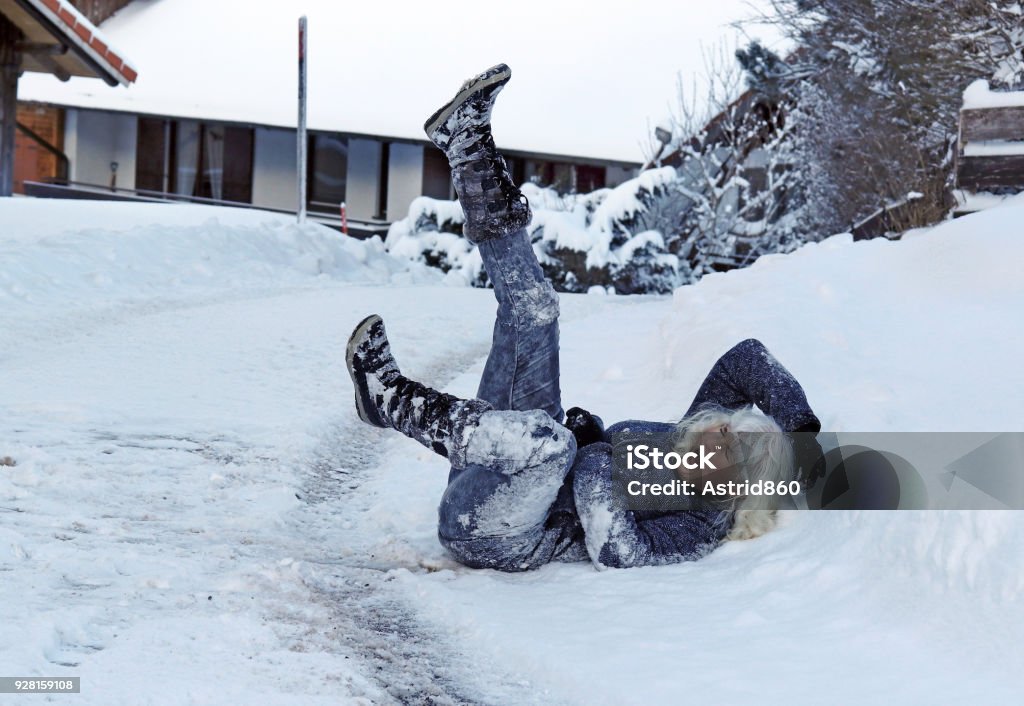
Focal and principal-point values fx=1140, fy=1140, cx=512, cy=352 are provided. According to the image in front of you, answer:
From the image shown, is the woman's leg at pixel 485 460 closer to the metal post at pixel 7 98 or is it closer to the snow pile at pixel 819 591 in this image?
the snow pile at pixel 819 591

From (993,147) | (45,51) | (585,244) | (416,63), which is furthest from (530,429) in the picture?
(416,63)

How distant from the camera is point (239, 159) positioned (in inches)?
965

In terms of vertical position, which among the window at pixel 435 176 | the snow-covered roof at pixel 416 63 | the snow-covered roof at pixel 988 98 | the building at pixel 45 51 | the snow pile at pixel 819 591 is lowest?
the snow pile at pixel 819 591

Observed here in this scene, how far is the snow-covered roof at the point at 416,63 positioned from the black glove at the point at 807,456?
17749 millimetres

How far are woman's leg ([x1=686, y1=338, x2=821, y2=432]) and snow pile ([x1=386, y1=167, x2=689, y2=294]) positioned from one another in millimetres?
11177

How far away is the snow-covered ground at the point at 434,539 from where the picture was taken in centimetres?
263

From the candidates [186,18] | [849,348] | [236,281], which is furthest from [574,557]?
[186,18]

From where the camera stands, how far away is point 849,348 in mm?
4980

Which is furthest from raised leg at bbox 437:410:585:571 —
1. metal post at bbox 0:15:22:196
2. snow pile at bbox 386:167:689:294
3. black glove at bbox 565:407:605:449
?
metal post at bbox 0:15:22:196

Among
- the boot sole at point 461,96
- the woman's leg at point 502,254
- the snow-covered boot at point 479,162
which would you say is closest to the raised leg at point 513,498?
the woman's leg at point 502,254

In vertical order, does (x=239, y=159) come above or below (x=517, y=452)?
above

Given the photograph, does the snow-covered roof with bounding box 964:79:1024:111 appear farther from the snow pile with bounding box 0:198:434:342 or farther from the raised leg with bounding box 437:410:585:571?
the snow pile with bounding box 0:198:434:342

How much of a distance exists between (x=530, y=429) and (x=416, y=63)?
869 inches

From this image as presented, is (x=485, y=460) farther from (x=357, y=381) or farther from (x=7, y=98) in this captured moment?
(x=7, y=98)
